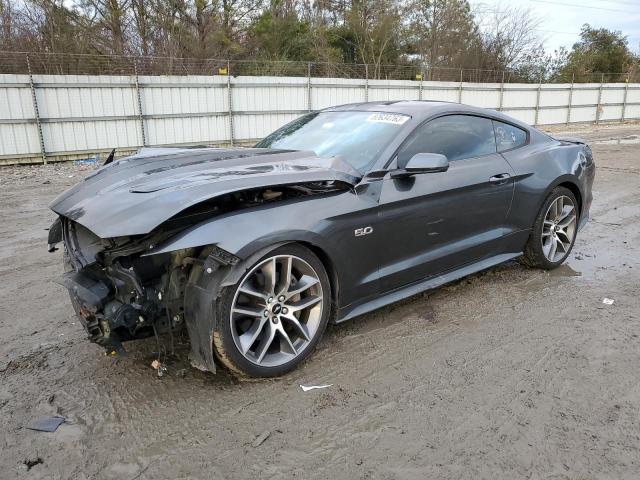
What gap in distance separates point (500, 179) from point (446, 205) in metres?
0.71

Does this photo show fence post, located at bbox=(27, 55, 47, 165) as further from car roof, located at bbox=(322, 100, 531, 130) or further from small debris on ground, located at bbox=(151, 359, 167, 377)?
small debris on ground, located at bbox=(151, 359, 167, 377)

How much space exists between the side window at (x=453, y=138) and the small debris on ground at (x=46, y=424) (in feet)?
8.36

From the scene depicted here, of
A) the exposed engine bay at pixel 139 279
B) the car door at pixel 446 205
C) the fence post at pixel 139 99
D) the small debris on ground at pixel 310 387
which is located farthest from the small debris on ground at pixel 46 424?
the fence post at pixel 139 99

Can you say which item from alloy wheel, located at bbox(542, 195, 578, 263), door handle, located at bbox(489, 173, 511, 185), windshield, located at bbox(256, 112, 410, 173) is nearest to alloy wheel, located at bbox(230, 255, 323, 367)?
windshield, located at bbox(256, 112, 410, 173)

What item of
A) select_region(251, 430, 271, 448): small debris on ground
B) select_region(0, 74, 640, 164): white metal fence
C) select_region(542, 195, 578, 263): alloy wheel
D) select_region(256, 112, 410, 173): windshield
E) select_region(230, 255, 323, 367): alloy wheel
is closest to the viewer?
select_region(251, 430, 271, 448): small debris on ground

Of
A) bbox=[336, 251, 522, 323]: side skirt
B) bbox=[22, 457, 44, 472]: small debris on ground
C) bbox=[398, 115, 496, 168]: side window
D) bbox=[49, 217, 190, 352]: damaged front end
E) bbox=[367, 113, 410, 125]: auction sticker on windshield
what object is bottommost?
bbox=[22, 457, 44, 472]: small debris on ground

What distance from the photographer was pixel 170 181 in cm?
295

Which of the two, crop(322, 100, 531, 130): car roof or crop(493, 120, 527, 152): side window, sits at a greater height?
crop(322, 100, 531, 130): car roof

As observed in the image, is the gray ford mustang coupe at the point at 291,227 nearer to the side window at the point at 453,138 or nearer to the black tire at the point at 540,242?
the side window at the point at 453,138

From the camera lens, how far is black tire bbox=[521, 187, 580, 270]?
182 inches

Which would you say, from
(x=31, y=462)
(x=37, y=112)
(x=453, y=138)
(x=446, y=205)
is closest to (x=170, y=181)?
(x=31, y=462)

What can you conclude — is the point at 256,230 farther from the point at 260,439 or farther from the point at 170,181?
the point at 260,439

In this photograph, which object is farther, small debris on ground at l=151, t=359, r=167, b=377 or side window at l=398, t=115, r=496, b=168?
side window at l=398, t=115, r=496, b=168

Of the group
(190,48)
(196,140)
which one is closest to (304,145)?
(196,140)
